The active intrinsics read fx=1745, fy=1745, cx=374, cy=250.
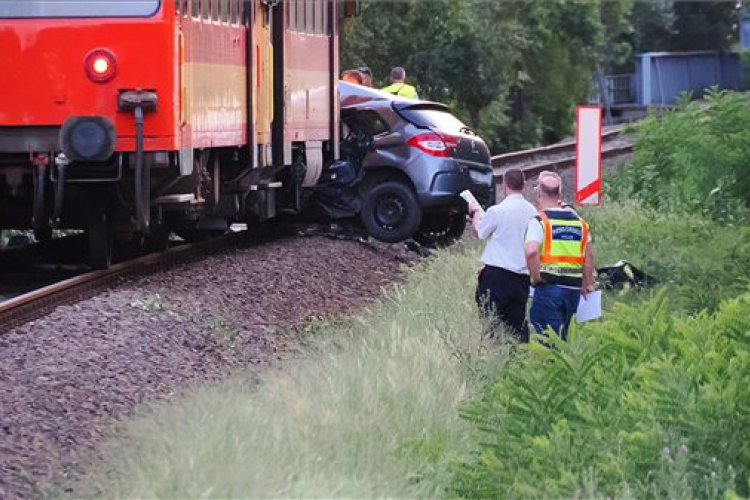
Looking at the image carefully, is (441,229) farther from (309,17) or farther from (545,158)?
(545,158)

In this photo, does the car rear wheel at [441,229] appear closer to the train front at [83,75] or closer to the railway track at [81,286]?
the railway track at [81,286]

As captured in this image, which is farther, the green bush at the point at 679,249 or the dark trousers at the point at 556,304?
the green bush at the point at 679,249

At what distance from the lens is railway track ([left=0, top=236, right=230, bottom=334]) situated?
11273mm

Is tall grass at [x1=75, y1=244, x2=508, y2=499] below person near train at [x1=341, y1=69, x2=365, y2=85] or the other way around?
below

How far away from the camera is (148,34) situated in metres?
12.5

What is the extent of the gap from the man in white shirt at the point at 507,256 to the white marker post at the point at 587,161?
18.7 feet

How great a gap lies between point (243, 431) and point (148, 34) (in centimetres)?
577

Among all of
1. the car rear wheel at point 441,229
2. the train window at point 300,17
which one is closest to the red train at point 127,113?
the train window at point 300,17

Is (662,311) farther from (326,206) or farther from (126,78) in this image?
(326,206)

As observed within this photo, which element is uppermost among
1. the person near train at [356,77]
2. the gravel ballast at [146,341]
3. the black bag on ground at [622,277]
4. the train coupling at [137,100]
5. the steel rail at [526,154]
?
the person near train at [356,77]

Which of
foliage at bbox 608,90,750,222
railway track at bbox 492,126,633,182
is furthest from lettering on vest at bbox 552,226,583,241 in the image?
railway track at bbox 492,126,633,182

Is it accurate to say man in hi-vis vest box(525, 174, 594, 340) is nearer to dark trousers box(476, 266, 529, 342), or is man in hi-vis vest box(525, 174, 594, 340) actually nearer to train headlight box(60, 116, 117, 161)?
dark trousers box(476, 266, 529, 342)

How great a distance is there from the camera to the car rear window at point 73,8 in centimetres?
1251

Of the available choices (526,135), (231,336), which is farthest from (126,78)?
(526,135)
